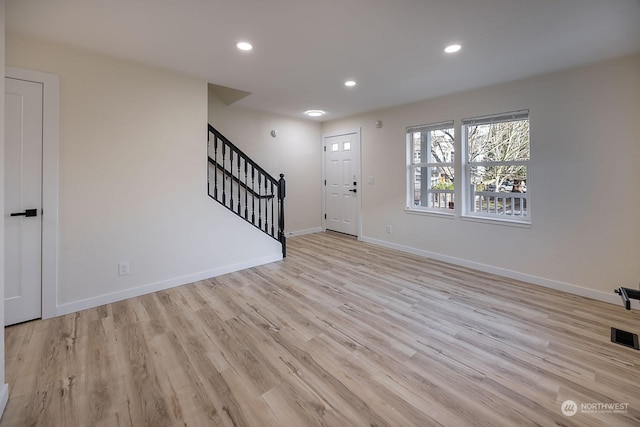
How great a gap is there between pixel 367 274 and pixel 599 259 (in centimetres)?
237

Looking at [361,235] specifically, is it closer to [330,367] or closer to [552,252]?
[552,252]

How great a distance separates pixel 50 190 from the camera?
96.7 inches

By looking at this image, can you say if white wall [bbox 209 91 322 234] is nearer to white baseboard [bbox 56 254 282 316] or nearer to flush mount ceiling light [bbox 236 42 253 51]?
white baseboard [bbox 56 254 282 316]

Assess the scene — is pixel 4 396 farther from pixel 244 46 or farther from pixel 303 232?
pixel 303 232

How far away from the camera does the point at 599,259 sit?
2877 millimetres

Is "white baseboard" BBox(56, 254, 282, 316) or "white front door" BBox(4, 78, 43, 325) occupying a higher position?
"white front door" BBox(4, 78, 43, 325)

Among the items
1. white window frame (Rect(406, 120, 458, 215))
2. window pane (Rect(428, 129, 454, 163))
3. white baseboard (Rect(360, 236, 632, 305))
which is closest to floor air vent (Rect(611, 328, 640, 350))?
white baseboard (Rect(360, 236, 632, 305))

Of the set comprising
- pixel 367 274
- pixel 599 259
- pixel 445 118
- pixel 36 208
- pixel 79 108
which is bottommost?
pixel 367 274

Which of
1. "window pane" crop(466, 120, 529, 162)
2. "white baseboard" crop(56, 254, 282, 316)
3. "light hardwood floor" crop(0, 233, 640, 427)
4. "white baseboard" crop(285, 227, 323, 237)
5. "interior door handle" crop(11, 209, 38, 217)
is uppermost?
"window pane" crop(466, 120, 529, 162)

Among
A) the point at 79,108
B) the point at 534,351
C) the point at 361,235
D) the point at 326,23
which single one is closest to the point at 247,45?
the point at 326,23

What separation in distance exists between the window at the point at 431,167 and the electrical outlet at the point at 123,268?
386 cm

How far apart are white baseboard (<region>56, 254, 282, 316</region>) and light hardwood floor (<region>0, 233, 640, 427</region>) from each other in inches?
3.2

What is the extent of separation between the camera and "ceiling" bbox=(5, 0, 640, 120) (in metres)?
1.96

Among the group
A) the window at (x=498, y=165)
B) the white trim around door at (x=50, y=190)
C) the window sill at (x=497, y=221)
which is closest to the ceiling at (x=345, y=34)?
the white trim around door at (x=50, y=190)
